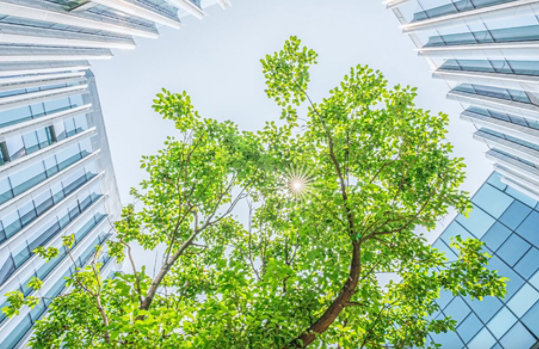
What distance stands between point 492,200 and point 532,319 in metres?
8.68

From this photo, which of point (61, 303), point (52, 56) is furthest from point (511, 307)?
point (52, 56)

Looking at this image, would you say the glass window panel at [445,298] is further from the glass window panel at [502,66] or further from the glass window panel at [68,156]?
the glass window panel at [68,156]

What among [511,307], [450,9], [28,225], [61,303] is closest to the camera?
[61,303]

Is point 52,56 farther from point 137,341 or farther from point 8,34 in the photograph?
point 137,341

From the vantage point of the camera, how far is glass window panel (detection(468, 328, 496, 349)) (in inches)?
611

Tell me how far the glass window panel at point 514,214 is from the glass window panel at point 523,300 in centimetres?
411

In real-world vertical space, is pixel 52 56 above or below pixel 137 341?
above

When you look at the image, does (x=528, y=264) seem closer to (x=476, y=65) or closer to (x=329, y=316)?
(x=476, y=65)

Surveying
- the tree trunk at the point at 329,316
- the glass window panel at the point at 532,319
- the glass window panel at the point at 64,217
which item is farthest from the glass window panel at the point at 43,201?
the glass window panel at the point at 532,319

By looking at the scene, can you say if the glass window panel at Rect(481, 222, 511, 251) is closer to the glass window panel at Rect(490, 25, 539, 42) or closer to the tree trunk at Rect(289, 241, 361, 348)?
the glass window panel at Rect(490, 25, 539, 42)

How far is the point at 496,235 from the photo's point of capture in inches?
715

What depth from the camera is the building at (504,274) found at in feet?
47.9

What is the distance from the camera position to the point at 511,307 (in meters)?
15.2

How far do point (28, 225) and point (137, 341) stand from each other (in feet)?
70.6
